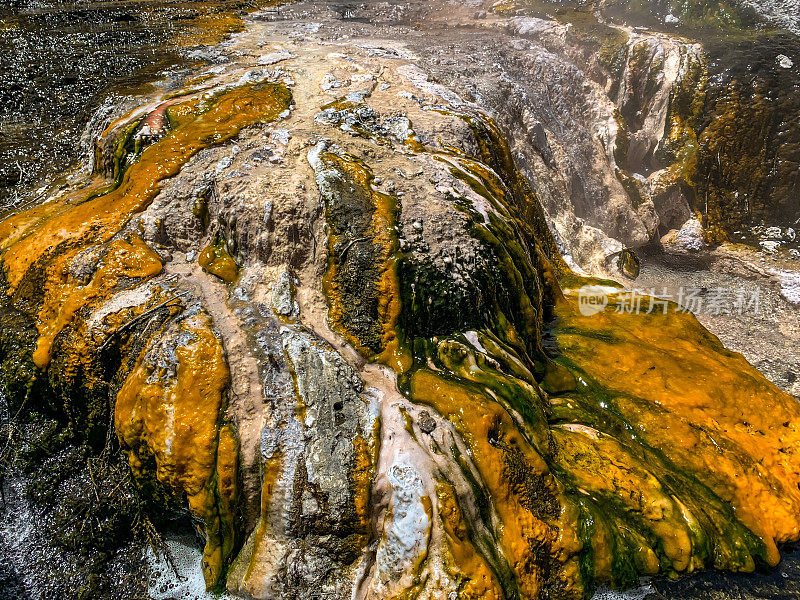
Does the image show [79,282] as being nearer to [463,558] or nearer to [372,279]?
[372,279]

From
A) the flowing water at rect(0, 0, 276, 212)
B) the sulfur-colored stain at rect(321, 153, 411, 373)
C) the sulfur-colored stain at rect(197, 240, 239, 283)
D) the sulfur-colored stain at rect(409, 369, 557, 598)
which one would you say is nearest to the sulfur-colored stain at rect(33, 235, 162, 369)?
the sulfur-colored stain at rect(197, 240, 239, 283)

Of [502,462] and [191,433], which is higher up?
[191,433]

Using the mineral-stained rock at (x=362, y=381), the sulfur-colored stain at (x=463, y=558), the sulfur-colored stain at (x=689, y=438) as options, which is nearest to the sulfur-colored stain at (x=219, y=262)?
the mineral-stained rock at (x=362, y=381)

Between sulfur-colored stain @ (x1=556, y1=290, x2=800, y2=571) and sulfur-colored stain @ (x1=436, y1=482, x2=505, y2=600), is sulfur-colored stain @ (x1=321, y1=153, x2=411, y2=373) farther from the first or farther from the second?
sulfur-colored stain @ (x1=556, y1=290, x2=800, y2=571)

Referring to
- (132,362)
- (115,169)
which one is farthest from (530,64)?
(132,362)

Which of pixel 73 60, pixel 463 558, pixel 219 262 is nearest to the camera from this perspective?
pixel 463 558

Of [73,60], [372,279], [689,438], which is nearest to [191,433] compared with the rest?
[372,279]

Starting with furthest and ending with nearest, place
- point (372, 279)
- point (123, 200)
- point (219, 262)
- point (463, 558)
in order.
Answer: point (123, 200), point (219, 262), point (372, 279), point (463, 558)
